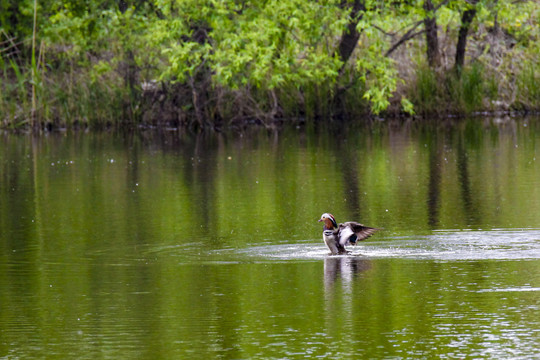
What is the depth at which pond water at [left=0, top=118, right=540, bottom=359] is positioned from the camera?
8250 mm

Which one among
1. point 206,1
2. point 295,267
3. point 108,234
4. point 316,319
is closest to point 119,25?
point 206,1

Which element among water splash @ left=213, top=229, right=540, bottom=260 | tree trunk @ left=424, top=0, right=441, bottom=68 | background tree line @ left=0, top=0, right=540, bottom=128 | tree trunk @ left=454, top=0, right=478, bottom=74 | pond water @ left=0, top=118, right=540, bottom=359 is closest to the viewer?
pond water @ left=0, top=118, right=540, bottom=359

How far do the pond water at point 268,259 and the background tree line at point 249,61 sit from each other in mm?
7230

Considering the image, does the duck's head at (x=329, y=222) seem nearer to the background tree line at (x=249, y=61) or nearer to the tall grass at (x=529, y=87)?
the background tree line at (x=249, y=61)

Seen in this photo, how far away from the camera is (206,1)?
29.7 metres

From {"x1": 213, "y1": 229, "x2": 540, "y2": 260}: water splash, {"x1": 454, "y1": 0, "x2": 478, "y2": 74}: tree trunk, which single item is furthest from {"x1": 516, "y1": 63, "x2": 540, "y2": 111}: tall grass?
{"x1": 213, "y1": 229, "x2": 540, "y2": 260}: water splash

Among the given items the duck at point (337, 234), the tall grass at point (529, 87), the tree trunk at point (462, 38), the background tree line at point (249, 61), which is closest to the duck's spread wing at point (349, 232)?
the duck at point (337, 234)

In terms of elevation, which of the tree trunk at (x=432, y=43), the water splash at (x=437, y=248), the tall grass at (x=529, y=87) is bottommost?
the water splash at (x=437, y=248)

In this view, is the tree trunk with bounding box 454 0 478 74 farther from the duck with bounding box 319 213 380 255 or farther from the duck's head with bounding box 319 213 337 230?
the duck's head with bounding box 319 213 337 230

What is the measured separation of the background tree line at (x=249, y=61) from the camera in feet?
97.2

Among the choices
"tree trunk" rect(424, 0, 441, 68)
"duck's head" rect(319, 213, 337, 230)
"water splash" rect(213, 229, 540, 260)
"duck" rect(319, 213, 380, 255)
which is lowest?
"water splash" rect(213, 229, 540, 260)

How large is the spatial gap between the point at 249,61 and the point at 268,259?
774 inches

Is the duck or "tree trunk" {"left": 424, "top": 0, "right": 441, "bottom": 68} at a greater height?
"tree trunk" {"left": 424, "top": 0, "right": 441, "bottom": 68}

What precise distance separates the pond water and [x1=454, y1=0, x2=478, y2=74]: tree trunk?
1135 centimetres
